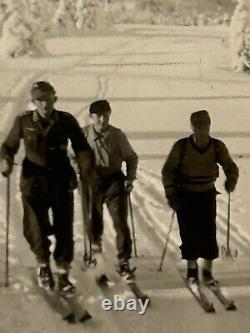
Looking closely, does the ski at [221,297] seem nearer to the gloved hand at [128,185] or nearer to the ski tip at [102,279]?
the ski tip at [102,279]

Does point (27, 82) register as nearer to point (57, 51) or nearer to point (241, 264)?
point (57, 51)

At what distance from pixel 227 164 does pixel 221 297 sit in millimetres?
1099

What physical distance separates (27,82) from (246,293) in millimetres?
6679

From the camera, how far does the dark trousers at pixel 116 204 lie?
4387 millimetres

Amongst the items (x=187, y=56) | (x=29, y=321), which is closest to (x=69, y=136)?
(x=29, y=321)

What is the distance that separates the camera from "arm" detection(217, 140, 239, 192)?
421cm

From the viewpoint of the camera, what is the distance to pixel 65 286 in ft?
14.5

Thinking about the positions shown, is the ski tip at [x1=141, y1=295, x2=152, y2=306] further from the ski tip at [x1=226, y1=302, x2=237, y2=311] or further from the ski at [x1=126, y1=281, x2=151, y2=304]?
the ski tip at [x1=226, y1=302, x2=237, y2=311]

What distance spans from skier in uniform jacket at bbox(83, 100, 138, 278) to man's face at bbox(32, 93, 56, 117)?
376 millimetres

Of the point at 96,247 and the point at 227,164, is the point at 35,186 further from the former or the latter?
the point at 227,164

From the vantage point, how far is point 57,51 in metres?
10.9

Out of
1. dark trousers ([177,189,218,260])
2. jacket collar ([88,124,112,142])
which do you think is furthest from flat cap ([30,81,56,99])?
dark trousers ([177,189,218,260])

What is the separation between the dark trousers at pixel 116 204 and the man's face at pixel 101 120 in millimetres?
424

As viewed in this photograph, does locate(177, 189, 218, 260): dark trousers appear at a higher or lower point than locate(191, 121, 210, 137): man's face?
lower
